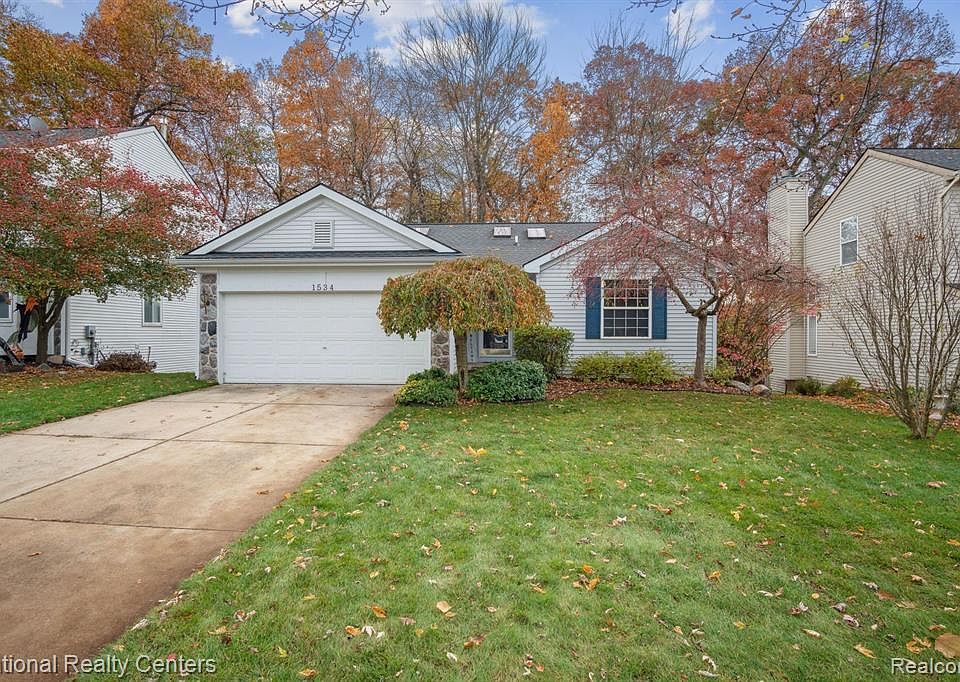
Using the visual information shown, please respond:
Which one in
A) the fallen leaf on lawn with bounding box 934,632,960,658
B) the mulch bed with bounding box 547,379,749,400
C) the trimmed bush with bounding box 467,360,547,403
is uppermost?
the trimmed bush with bounding box 467,360,547,403

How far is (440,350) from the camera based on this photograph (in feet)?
34.4

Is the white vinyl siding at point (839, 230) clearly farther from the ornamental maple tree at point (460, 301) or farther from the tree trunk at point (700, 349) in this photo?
A: the ornamental maple tree at point (460, 301)

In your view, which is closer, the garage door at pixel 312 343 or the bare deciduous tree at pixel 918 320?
the bare deciduous tree at pixel 918 320

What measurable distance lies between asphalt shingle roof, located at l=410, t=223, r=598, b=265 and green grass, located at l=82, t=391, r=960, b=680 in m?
8.27

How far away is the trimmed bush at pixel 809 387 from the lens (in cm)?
1223

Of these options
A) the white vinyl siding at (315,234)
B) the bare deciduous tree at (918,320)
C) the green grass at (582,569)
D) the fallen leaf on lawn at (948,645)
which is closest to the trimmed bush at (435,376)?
the white vinyl siding at (315,234)

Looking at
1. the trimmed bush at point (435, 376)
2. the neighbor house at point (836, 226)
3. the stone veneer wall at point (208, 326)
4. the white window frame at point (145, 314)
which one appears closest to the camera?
the trimmed bush at point (435, 376)

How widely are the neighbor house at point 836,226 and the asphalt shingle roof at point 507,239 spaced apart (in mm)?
5172

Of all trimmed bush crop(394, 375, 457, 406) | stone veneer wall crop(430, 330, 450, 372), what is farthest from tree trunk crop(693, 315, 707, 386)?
trimmed bush crop(394, 375, 457, 406)

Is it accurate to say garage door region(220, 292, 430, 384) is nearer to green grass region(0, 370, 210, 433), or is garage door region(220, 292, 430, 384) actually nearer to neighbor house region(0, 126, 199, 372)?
green grass region(0, 370, 210, 433)

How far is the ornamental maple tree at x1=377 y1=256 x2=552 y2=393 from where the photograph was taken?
24.8 feet

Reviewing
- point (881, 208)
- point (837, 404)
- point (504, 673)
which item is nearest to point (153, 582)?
point (504, 673)

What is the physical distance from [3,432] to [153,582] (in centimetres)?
534

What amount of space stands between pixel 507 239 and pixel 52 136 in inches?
452
